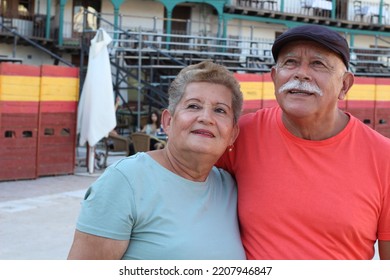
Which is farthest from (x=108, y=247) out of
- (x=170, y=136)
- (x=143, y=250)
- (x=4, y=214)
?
(x=4, y=214)

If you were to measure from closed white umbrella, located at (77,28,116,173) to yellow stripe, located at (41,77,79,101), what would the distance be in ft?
0.64

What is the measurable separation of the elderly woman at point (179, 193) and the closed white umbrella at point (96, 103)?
30.8 feet

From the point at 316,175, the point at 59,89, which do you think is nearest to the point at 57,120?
the point at 59,89

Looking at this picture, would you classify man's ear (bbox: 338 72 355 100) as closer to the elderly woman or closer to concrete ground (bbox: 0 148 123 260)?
the elderly woman

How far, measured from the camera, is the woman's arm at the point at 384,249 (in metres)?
2.40

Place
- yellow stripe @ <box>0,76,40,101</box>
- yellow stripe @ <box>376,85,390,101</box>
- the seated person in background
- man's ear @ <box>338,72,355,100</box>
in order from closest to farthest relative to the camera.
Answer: man's ear @ <box>338,72,355,100</box>
yellow stripe @ <box>0,76,40,101</box>
the seated person in background
yellow stripe @ <box>376,85,390,101</box>

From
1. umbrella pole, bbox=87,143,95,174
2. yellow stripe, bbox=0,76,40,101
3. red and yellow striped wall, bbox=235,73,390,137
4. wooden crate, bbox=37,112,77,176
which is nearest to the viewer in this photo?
yellow stripe, bbox=0,76,40,101

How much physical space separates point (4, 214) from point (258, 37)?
2308 centimetres

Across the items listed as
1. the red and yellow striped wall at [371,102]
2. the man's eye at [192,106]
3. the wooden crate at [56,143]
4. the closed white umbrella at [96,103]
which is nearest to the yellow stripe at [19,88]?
the wooden crate at [56,143]

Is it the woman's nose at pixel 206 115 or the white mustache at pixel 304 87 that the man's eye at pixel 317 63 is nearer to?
the white mustache at pixel 304 87

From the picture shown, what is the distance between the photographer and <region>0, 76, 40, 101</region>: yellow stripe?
10.7 meters

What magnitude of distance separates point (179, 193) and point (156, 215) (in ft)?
0.46

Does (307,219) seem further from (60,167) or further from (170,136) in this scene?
(60,167)

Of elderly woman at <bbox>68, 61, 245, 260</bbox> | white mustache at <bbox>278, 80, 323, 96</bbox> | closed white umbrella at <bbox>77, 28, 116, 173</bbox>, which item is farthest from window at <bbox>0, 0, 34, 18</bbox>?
white mustache at <bbox>278, 80, 323, 96</bbox>
